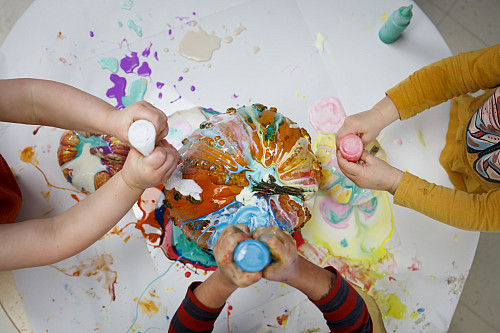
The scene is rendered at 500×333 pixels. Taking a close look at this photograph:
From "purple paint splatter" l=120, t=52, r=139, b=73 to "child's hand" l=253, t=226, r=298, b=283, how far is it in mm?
524

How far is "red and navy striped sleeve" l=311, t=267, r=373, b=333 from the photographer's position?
21.5 inches

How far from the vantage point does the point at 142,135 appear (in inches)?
18.3

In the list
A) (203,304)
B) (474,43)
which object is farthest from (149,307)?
(474,43)

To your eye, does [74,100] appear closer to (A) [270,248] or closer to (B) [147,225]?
(B) [147,225]

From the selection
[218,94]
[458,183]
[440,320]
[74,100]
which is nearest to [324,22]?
[218,94]

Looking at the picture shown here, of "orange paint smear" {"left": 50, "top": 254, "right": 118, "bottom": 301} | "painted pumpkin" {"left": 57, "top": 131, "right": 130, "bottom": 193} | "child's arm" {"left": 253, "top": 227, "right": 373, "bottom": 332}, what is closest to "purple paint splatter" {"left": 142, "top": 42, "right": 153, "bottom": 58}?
"painted pumpkin" {"left": 57, "top": 131, "right": 130, "bottom": 193}

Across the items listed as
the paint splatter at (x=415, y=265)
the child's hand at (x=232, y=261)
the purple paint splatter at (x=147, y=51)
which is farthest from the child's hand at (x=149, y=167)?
the paint splatter at (x=415, y=265)

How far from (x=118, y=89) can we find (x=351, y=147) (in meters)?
0.48

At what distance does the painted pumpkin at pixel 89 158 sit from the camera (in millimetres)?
721

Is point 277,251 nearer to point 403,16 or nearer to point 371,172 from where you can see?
point 371,172

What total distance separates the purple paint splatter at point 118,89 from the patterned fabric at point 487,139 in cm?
67

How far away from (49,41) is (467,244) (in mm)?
940

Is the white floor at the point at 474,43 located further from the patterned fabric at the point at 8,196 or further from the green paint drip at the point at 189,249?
the green paint drip at the point at 189,249

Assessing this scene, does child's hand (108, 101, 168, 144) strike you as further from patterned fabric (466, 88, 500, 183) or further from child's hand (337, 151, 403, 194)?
patterned fabric (466, 88, 500, 183)
